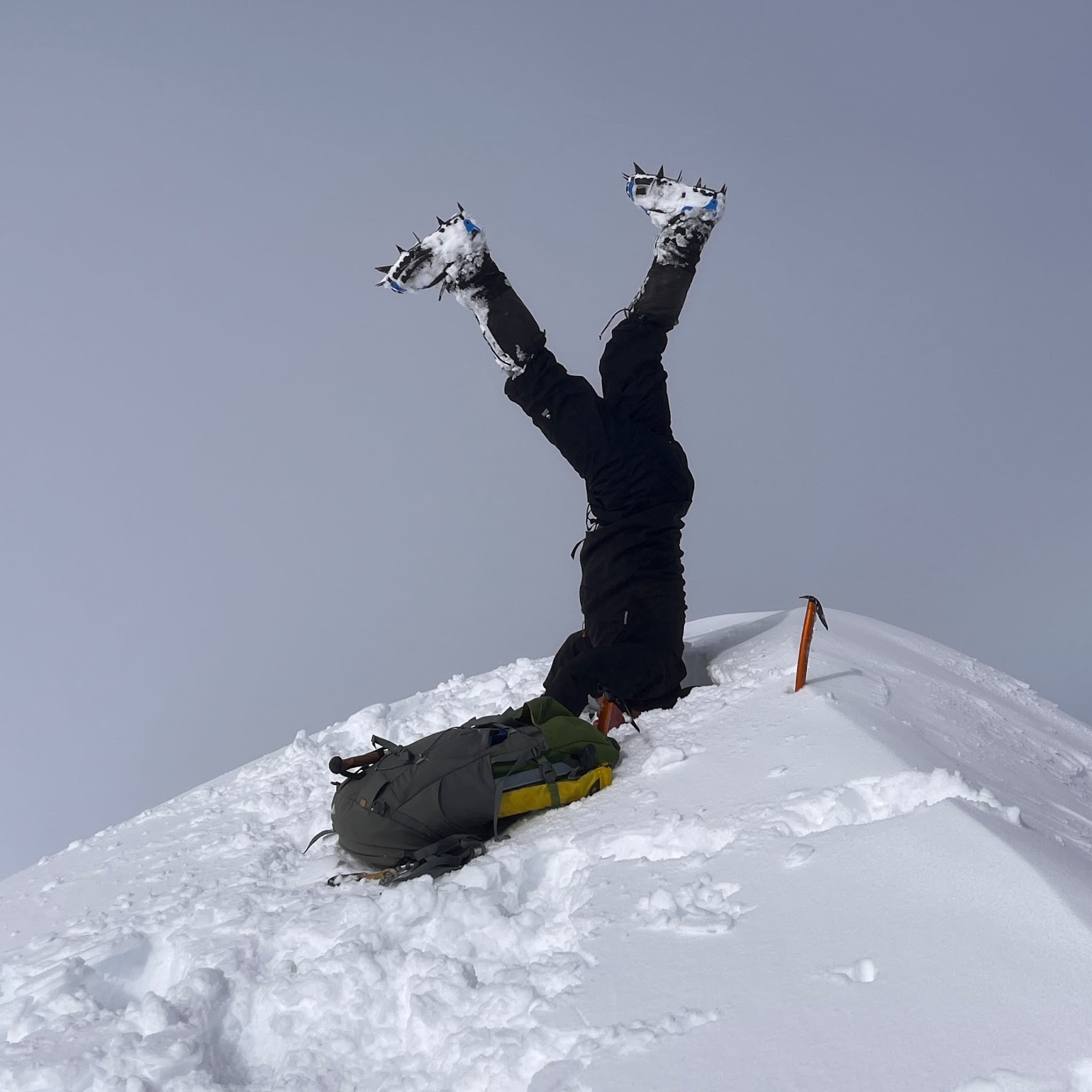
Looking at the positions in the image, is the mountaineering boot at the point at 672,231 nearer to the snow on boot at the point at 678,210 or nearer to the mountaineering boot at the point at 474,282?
the snow on boot at the point at 678,210

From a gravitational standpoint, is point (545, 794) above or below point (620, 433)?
below

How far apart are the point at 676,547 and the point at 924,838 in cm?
207

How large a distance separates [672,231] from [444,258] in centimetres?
102

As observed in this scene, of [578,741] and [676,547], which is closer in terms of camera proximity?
[578,741]

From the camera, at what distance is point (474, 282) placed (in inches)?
154

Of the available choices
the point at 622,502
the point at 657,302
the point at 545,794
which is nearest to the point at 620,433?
Answer: the point at 622,502

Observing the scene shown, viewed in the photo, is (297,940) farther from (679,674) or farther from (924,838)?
(679,674)

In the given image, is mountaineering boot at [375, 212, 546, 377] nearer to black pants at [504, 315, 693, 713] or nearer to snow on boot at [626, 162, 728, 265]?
black pants at [504, 315, 693, 713]

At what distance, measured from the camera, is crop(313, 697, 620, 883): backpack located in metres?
2.82

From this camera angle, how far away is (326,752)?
425 centimetres

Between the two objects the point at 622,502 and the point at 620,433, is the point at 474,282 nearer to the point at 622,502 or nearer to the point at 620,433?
the point at 620,433

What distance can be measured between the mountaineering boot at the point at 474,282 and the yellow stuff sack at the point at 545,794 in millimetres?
1764

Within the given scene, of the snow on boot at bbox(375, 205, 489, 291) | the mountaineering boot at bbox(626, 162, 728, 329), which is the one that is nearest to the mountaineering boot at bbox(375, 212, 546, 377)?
the snow on boot at bbox(375, 205, 489, 291)

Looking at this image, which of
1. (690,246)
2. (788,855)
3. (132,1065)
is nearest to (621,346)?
(690,246)
